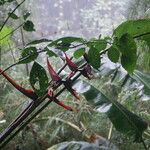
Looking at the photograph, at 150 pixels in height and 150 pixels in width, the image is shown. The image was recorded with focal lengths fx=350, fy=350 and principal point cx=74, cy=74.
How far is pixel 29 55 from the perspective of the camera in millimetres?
698

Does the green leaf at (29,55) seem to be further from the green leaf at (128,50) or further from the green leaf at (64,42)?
the green leaf at (128,50)

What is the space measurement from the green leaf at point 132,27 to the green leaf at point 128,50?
0.02m

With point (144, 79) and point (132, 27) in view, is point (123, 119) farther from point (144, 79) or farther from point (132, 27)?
point (132, 27)

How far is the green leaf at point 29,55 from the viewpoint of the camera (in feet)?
2.28

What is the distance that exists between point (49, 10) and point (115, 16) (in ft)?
2.54

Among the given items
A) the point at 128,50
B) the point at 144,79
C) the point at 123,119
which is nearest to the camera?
the point at 128,50

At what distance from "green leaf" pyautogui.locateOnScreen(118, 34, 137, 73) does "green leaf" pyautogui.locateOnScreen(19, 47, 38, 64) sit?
6.7 inches

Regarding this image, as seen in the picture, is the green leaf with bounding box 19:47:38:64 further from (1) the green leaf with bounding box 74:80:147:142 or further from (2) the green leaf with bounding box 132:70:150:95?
(2) the green leaf with bounding box 132:70:150:95

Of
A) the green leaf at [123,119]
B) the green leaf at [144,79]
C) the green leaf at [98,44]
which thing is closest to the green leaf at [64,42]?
the green leaf at [98,44]

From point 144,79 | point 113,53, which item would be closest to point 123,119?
point 144,79

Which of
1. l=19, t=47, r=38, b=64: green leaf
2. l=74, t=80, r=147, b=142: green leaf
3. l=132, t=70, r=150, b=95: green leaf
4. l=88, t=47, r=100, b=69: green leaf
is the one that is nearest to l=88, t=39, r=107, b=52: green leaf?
l=88, t=47, r=100, b=69: green leaf

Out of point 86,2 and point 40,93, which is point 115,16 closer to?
point 86,2

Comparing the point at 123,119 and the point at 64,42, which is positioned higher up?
the point at 64,42

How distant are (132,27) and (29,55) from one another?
8.2 inches
